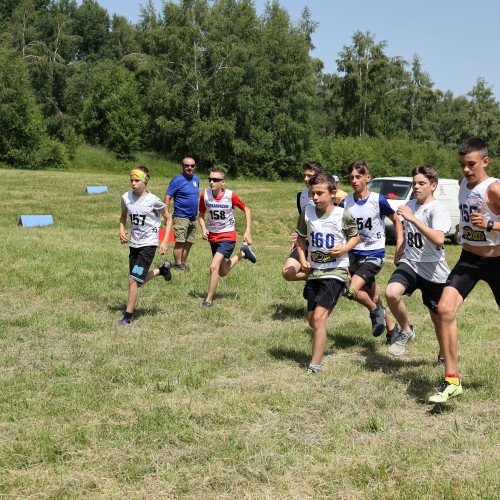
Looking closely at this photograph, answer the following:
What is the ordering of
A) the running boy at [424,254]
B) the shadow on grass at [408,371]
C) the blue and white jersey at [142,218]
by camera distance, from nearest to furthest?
the shadow on grass at [408,371], the running boy at [424,254], the blue and white jersey at [142,218]

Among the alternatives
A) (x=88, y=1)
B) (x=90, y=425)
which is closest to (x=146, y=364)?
(x=90, y=425)

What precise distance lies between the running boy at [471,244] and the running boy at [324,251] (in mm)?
1176

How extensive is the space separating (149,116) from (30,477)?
5276cm

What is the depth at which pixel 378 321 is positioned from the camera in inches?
304

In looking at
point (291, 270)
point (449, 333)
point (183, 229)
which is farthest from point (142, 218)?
point (449, 333)

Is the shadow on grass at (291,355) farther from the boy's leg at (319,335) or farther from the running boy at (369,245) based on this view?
the running boy at (369,245)

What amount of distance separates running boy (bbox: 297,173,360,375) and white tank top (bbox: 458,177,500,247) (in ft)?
3.92

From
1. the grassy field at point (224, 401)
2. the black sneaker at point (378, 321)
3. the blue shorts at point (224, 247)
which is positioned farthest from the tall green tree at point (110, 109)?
the black sneaker at point (378, 321)

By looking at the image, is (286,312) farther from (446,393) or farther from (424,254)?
(446,393)

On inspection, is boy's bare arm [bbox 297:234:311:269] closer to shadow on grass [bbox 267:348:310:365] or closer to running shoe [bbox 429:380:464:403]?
shadow on grass [bbox 267:348:310:365]

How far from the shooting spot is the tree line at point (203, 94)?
165ft

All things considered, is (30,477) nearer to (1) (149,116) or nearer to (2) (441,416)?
(2) (441,416)

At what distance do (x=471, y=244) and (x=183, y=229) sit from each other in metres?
7.49

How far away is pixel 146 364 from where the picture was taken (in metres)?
6.50
